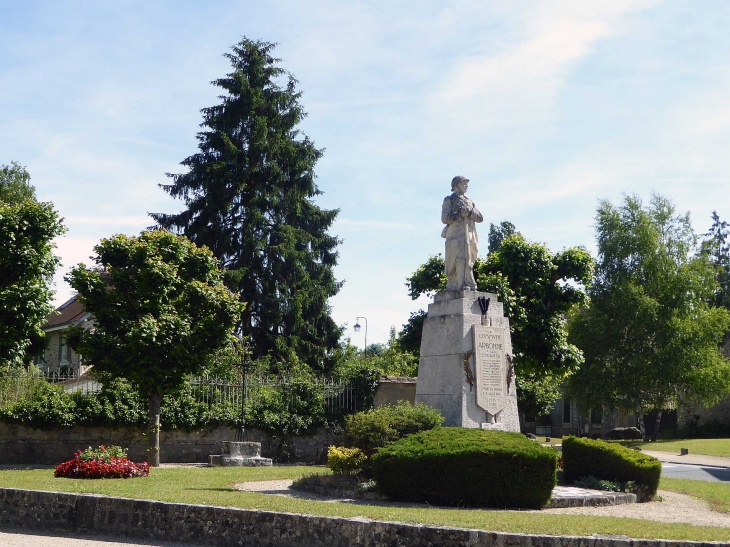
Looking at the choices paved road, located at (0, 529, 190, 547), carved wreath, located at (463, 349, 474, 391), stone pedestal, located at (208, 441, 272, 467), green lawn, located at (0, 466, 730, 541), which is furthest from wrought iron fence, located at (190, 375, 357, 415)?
paved road, located at (0, 529, 190, 547)

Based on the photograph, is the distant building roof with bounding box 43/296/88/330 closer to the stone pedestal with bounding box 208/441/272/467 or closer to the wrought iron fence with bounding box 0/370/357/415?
the wrought iron fence with bounding box 0/370/357/415

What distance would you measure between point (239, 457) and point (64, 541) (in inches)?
375

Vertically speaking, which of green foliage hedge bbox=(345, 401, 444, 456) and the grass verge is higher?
green foliage hedge bbox=(345, 401, 444, 456)

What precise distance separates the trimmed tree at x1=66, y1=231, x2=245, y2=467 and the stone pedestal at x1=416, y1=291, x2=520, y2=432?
6207mm

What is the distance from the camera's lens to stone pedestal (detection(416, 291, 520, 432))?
15289 mm

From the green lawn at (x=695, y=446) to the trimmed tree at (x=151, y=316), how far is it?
820 inches

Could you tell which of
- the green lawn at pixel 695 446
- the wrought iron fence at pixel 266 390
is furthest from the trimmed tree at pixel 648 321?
the wrought iron fence at pixel 266 390

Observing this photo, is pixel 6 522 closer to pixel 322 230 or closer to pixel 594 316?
pixel 322 230

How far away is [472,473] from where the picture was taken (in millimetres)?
12047

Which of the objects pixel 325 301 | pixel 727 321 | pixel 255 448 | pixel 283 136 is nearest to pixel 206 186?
pixel 283 136

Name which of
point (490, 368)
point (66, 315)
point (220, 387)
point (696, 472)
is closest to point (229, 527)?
point (490, 368)

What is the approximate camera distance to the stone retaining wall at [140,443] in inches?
808

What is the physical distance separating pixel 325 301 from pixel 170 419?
13328mm

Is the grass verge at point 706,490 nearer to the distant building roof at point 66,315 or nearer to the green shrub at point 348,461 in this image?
the green shrub at point 348,461
